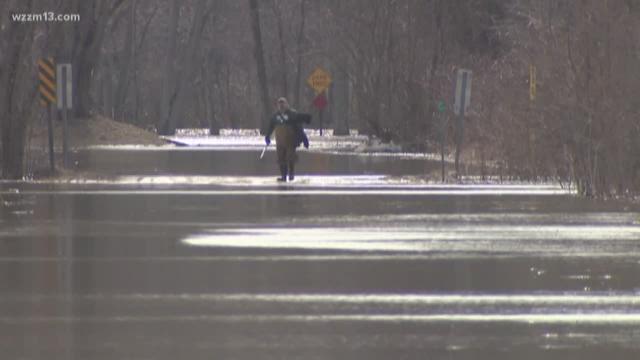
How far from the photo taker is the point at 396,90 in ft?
179

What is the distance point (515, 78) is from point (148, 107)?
10284cm

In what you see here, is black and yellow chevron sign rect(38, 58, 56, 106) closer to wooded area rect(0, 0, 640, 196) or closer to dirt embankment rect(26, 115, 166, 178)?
wooded area rect(0, 0, 640, 196)

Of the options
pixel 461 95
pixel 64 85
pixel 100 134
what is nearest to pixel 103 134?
pixel 100 134

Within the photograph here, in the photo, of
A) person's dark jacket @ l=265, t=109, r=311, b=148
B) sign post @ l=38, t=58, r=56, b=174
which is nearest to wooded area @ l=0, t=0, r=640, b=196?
sign post @ l=38, t=58, r=56, b=174

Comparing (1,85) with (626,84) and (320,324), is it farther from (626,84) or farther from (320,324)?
(320,324)

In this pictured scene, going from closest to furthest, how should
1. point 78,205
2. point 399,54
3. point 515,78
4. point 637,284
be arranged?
point 637,284 → point 78,205 → point 515,78 → point 399,54

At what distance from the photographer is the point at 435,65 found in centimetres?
5144

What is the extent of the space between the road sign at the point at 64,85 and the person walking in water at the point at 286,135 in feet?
12.8

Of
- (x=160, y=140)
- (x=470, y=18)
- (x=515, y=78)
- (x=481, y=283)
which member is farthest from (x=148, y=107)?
(x=481, y=283)

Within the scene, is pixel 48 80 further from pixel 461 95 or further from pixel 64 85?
pixel 461 95

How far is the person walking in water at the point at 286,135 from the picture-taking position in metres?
32.7

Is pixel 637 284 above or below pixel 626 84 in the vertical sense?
below

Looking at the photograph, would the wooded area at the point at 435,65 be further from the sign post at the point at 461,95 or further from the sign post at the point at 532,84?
the sign post at the point at 461,95

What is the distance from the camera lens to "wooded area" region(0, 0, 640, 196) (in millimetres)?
27078
